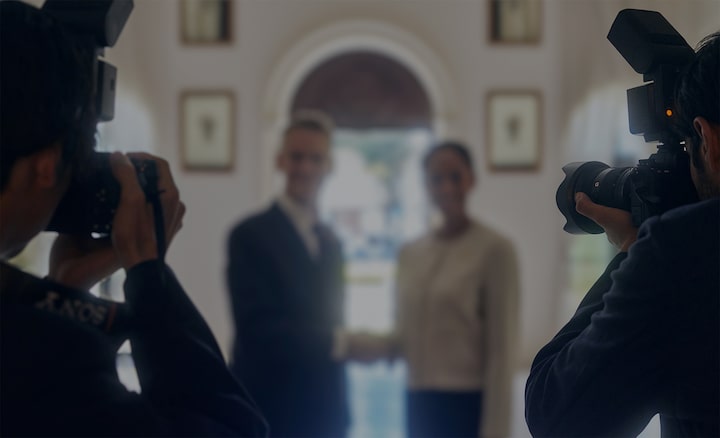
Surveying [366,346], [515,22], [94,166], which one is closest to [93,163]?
[94,166]

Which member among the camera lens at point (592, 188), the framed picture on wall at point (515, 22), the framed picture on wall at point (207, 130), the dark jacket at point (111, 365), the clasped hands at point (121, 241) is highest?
the framed picture on wall at point (515, 22)

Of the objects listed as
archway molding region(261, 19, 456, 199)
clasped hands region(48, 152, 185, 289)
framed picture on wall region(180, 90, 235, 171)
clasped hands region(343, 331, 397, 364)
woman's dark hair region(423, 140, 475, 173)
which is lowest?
clasped hands region(343, 331, 397, 364)

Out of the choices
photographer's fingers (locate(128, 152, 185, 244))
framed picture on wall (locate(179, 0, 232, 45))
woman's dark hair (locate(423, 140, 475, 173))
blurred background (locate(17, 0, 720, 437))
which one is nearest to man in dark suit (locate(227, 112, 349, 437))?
woman's dark hair (locate(423, 140, 475, 173))

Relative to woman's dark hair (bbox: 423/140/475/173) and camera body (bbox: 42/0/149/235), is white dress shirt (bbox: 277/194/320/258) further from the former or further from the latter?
camera body (bbox: 42/0/149/235)

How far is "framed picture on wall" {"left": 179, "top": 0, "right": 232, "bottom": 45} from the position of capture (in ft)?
15.7

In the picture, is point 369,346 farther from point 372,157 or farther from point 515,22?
point 515,22

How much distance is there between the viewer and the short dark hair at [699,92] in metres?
0.69

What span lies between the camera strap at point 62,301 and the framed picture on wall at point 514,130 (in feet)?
14.5

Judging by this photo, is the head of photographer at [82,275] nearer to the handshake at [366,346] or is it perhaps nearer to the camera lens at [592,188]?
the camera lens at [592,188]

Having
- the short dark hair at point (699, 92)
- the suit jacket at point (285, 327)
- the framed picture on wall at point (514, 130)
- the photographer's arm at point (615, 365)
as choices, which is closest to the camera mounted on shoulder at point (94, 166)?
the photographer's arm at point (615, 365)

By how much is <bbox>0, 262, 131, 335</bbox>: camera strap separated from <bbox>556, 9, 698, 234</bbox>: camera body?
18.3 inches

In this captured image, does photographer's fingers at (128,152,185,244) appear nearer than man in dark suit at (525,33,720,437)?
No

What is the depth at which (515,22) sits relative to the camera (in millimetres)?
4922

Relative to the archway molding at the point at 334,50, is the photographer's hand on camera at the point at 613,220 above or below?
below
